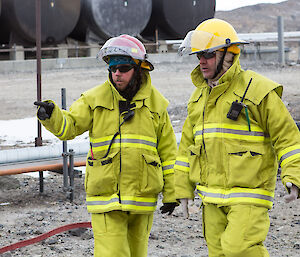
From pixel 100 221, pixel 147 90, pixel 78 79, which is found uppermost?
pixel 147 90

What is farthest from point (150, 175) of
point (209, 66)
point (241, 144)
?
point (209, 66)

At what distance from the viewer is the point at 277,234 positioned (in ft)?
17.0

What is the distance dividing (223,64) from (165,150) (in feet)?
2.07

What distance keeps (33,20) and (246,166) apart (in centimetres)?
1520

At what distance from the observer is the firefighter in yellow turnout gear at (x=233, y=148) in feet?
10.6

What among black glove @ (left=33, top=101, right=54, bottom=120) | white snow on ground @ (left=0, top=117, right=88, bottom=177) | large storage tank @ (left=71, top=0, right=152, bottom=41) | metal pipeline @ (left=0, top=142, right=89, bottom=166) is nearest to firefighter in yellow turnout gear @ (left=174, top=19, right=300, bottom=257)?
black glove @ (left=33, top=101, right=54, bottom=120)

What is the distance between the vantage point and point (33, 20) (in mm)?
17703

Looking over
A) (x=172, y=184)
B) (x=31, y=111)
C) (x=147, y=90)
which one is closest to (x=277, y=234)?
(x=172, y=184)

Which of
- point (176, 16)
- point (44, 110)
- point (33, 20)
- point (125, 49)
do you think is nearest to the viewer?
point (44, 110)

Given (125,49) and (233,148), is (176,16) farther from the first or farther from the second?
(233,148)

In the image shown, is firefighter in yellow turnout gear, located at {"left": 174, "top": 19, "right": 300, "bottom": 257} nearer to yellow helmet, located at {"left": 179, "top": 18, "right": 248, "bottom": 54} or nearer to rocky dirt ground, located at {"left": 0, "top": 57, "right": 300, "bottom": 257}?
yellow helmet, located at {"left": 179, "top": 18, "right": 248, "bottom": 54}

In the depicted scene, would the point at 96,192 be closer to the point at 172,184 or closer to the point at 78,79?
the point at 172,184

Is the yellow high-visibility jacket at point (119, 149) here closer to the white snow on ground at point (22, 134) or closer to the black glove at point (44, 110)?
the black glove at point (44, 110)

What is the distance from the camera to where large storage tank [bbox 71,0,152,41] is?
19484 mm
